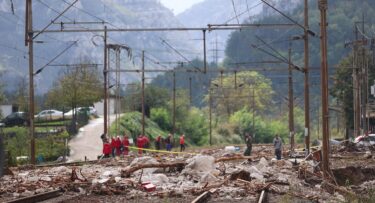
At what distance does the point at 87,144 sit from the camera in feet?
219

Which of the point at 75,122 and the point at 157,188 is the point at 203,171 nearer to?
the point at 157,188

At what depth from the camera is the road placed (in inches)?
2336

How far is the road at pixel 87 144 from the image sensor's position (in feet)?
195

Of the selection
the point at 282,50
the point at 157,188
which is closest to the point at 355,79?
the point at 157,188

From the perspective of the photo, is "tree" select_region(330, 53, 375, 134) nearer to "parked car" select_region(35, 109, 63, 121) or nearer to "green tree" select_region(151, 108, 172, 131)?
"green tree" select_region(151, 108, 172, 131)

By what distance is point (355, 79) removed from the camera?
209ft

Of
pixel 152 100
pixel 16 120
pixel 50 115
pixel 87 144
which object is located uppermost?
pixel 152 100

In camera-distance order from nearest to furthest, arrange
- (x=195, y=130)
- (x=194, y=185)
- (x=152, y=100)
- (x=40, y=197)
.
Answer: (x=40, y=197) → (x=194, y=185) → (x=195, y=130) → (x=152, y=100)

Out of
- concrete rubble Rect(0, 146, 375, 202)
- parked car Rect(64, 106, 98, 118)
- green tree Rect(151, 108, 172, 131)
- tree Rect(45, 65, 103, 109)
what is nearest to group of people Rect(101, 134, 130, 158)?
concrete rubble Rect(0, 146, 375, 202)

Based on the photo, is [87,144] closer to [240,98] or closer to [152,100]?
[152,100]

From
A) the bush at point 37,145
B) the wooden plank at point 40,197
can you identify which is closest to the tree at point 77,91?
the bush at point 37,145

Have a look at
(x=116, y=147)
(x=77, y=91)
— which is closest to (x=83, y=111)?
(x=77, y=91)

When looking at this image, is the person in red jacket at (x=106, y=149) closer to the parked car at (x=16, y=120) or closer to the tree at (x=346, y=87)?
the parked car at (x=16, y=120)

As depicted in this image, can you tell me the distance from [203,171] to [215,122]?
83.8 m
